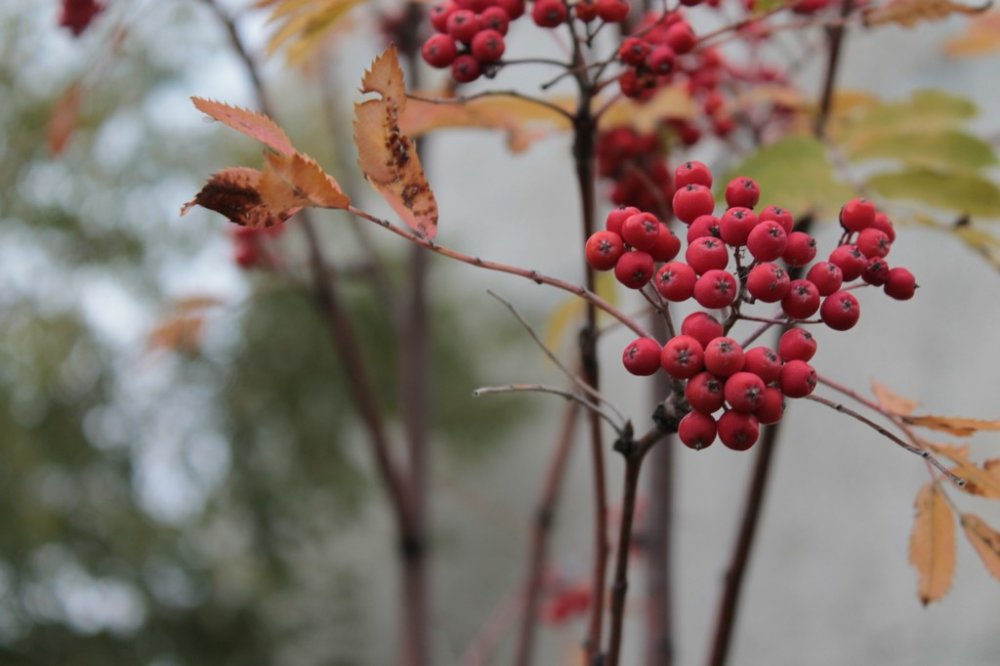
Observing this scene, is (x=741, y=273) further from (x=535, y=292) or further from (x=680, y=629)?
(x=535, y=292)

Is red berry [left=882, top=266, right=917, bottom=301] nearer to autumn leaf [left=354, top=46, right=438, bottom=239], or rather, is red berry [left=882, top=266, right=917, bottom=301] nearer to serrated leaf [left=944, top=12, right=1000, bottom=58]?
autumn leaf [left=354, top=46, right=438, bottom=239]

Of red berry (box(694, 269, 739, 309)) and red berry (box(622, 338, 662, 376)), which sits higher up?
red berry (box(694, 269, 739, 309))

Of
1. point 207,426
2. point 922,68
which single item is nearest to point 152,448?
point 207,426

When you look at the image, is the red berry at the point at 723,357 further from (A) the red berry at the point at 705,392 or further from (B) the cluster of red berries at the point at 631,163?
(B) the cluster of red berries at the point at 631,163

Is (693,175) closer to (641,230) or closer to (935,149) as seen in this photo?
(641,230)

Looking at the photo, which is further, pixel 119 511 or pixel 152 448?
pixel 152 448

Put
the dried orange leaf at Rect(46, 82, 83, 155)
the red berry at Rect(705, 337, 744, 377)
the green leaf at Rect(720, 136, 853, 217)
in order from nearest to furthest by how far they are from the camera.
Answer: the red berry at Rect(705, 337, 744, 377)
the green leaf at Rect(720, 136, 853, 217)
the dried orange leaf at Rect(46, 82, 83, 155)

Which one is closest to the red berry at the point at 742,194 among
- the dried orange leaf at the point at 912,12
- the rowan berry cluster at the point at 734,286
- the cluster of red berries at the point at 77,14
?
the rowan berry cluster at the point at 734,286

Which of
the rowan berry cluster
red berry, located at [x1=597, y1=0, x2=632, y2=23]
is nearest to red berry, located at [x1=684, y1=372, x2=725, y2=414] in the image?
the rowan berry cluster
